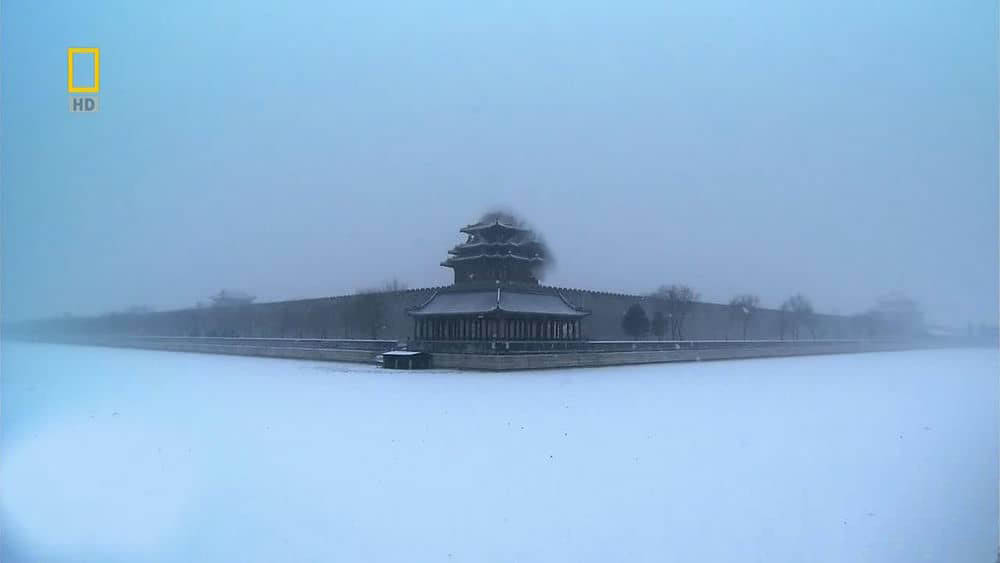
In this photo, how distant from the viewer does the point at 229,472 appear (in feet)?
28.3

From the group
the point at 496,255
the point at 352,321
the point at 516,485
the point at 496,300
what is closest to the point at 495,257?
the point at 496,255

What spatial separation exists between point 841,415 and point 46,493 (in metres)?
14.1

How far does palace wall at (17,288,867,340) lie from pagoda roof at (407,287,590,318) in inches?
98.9

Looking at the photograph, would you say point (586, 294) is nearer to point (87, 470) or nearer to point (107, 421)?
point (107, 421)

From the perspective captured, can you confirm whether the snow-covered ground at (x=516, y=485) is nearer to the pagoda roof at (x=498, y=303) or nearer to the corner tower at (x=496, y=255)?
the pagoda roof at (x=498, y=303)

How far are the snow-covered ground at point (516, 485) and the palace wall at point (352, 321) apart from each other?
23.0m

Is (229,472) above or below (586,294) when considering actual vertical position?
below

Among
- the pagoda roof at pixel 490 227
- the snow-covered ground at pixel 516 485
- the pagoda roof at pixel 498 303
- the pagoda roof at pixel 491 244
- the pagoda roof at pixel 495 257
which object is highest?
the pagoda roof at pixel 490 227

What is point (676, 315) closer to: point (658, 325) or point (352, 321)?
point (658, 325)

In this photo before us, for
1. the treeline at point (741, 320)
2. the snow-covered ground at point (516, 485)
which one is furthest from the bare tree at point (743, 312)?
the snow-covered ground at point (516, 485)

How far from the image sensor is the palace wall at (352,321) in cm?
3875

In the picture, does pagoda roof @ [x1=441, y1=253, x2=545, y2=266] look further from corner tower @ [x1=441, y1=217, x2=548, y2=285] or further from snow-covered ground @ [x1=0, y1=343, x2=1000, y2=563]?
snow-covered ground @ [x1=0, y1=343, x2=1000, y2=563]

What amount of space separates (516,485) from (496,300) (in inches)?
846

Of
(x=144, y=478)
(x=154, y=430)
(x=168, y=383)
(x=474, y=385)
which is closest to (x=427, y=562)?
(x=144, y=478)
